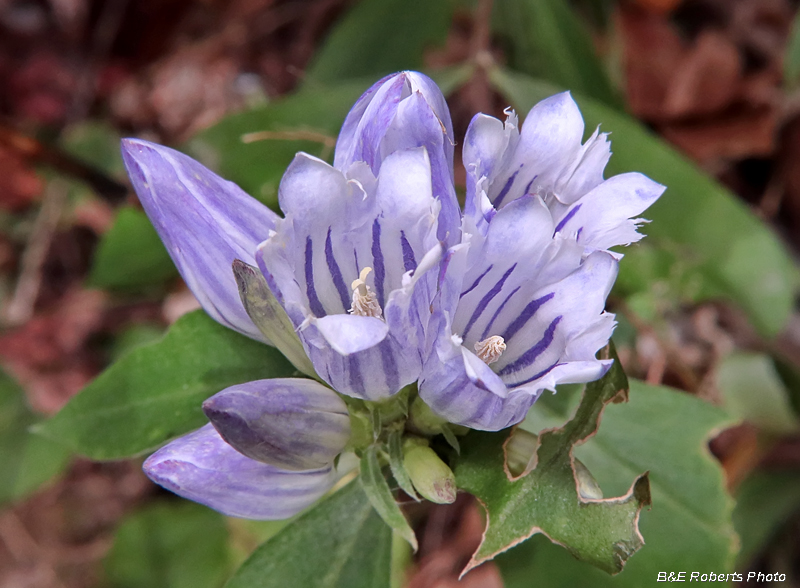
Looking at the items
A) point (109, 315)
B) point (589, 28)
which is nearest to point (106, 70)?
point (109, 315)

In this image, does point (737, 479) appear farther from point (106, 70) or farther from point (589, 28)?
point (106, 70)

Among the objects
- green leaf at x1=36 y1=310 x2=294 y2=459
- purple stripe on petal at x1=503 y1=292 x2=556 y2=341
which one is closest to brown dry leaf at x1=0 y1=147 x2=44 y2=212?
green leaf at x1=36 y1=310 x2=294 y2=459

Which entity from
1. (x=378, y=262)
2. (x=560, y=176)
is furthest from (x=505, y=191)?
(x=378, y=262)

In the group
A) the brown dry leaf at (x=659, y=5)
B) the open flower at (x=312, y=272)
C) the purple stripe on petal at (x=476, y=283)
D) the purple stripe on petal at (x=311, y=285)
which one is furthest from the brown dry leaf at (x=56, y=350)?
the brown dry leaf at (x=659, y=5)

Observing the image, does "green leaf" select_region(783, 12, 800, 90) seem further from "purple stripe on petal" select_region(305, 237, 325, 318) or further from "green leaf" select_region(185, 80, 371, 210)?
"purple stripe on petal" select_region(305, 237, 325, 318)

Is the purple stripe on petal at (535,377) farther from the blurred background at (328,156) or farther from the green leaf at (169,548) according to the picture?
the green leaf at (169,548)

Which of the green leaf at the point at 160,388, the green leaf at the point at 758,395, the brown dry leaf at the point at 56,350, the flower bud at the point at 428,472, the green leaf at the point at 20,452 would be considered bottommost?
the green leaf at the point at 20,452
